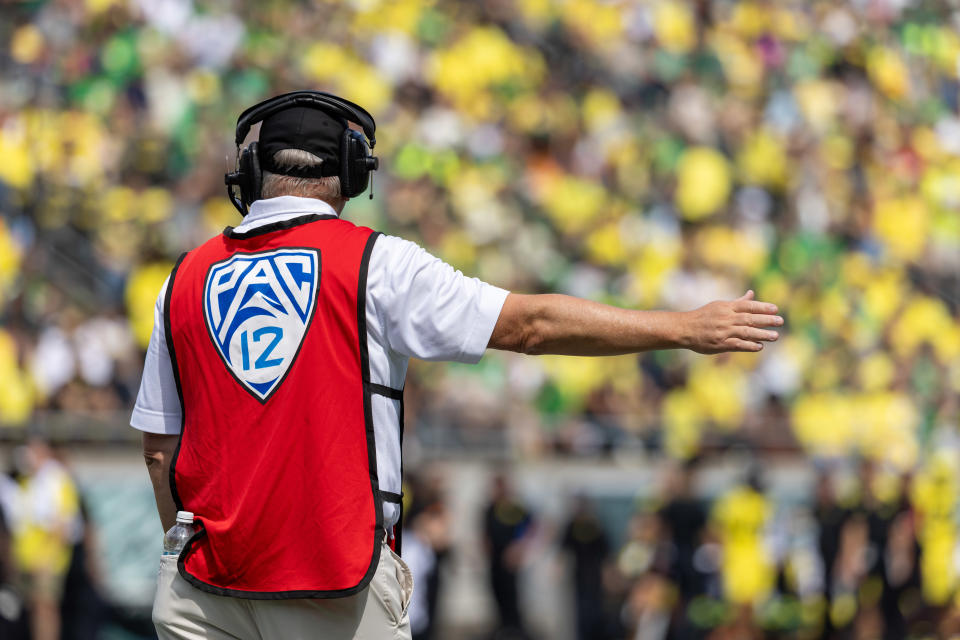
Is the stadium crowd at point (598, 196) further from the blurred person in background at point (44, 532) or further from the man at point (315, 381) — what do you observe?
the man at point (315, 381)

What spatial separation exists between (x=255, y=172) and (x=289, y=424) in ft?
1.87

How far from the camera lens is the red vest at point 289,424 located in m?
2.81

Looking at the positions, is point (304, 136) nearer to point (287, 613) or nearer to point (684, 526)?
point (287, 613)

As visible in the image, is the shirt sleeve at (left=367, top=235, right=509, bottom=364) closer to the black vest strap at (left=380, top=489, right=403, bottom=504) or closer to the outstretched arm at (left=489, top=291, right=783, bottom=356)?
the outstretched arm at (left=489, top=291, right=783, bottom=356)

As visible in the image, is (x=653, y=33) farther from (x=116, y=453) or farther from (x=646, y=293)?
(x=116, y=453)

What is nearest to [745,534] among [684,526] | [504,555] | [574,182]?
[684,526]

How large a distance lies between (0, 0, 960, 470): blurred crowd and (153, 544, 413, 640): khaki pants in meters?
7.40

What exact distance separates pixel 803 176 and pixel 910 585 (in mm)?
5793

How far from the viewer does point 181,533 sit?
2936 mm

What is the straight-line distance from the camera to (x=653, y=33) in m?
16.3

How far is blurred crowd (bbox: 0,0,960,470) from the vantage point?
11211 millimetres

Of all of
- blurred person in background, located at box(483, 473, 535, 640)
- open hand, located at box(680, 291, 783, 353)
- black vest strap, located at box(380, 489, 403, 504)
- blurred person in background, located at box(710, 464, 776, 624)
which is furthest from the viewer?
blurred person in background, located at box(710, 464, 776, 624)

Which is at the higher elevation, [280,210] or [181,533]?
[280,210]

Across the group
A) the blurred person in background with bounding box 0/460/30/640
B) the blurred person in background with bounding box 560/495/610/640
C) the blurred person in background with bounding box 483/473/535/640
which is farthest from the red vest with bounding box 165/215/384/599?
the blurred person in background with bounding box 560/495/610/640
